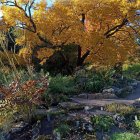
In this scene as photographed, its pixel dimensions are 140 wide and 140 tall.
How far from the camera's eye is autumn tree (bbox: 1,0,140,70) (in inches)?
475

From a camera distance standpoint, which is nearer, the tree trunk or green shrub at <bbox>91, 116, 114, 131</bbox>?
green shrub at <bbox>91, 116, 114, 131</bbox>

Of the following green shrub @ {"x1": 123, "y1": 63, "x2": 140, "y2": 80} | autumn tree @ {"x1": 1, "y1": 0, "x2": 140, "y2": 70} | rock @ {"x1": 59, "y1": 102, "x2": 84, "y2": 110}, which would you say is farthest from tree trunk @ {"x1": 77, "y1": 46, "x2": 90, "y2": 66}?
Result: rock @ {"x1": 59, "y1": 102, "x2": 84, "y2": 110}

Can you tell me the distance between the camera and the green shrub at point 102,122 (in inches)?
228

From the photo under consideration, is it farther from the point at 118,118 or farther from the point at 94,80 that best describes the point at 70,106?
the point at 94,80

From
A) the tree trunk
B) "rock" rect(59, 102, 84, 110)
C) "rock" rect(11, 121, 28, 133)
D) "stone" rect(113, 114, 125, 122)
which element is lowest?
"rock" rect(11, 121, 28, 133)

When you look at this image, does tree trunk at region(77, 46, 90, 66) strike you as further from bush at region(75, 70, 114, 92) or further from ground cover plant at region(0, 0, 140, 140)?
bush at region(75, 70, 114, 92)

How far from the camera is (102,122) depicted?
589 centimetres

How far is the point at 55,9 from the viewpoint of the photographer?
481 inches

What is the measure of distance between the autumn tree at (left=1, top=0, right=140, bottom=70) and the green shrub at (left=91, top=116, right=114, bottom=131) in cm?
621

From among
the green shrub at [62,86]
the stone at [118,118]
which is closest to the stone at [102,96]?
the green shrub at [62,86]

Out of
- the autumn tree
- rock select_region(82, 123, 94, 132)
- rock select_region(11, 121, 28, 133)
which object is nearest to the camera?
rock select_region(82, 123, 94, 132)

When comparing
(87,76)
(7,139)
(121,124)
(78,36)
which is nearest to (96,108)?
(121,124)

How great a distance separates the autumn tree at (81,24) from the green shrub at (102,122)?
621cm

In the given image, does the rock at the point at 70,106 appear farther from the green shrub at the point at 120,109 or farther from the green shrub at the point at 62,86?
the green shrub at the point at 62,86
